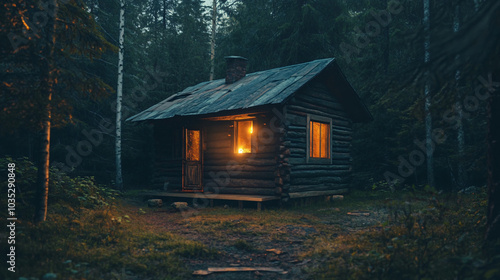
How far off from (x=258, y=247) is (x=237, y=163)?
6.21 meters

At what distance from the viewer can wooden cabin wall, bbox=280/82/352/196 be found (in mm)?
12219

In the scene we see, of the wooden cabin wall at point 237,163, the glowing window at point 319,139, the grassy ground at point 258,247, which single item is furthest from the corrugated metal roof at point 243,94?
the grassy ground at point 258,247

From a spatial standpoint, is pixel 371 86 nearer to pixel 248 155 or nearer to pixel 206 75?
pixel 248 155

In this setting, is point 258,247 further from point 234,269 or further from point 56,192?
point 56,192

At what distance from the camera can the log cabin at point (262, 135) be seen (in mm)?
12102

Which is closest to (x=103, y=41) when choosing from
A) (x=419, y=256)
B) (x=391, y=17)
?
(x=419, y=256)

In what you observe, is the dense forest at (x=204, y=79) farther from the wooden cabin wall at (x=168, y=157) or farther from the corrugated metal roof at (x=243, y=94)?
the wooden cabin wall at (x=168, y=157)

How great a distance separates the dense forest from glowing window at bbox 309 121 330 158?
2507mm

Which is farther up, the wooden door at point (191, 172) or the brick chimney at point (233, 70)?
the brick chimney at point (233, 70)

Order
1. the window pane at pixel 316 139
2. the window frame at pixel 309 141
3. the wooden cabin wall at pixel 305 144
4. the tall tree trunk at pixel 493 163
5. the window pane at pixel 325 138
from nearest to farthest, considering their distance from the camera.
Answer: the tall tree trunk at pixel 493 163 < the wooden cabin wall at pixel 305 144 < the window frame at pixel 309 141 < the window pane at pixel 316 139 < the window pane at pixel 325 138

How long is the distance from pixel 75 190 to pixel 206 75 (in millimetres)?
16430

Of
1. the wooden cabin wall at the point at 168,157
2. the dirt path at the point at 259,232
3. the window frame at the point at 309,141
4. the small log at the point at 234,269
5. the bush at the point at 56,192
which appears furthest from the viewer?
the wooden cabin wall at the point at 168,157

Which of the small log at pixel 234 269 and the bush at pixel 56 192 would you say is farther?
the bush at pixel 56 192

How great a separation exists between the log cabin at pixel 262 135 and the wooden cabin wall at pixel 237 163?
0.03 meters
